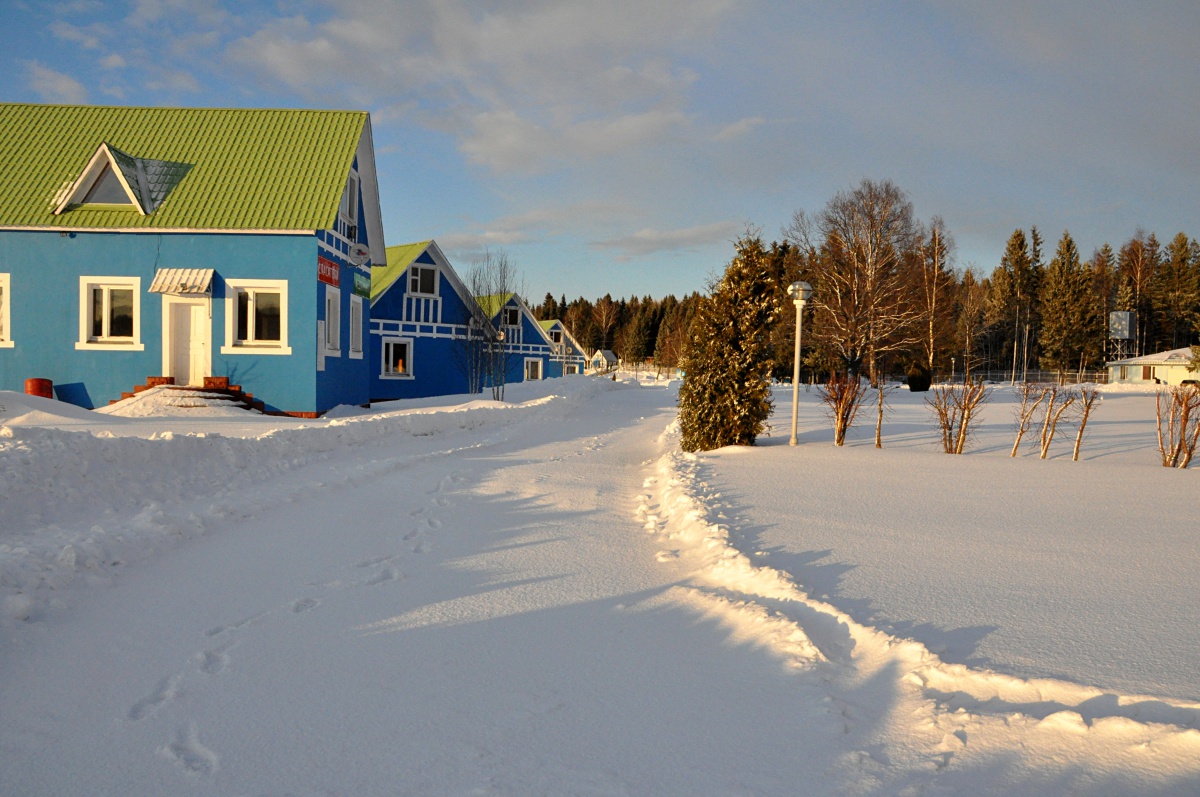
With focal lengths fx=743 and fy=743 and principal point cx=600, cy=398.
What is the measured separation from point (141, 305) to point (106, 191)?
3097mm

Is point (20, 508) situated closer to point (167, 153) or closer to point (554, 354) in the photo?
point (167, 153)

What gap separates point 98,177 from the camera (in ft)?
60.8

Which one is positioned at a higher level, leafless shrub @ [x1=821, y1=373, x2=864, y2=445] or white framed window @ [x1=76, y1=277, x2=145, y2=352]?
white framed window @ [x1=76, y1=277, x2=145, y2=352]

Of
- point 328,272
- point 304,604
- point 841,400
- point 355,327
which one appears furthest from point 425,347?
point 304,604

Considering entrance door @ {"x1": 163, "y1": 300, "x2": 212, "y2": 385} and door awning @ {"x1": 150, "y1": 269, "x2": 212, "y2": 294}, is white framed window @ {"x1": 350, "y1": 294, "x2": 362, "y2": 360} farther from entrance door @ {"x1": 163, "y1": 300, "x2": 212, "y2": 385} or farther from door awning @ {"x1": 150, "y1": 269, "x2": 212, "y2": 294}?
door awning @ {"x1": 150, "y1": 269, "x2": 212, "y2": 294}

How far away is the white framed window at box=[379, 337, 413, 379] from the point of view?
29.1 metres

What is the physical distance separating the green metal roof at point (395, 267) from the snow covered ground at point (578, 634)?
20.2m

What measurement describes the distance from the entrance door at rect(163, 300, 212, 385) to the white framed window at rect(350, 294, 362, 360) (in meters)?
4.07

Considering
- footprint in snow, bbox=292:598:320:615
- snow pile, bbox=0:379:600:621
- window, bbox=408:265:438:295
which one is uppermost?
window, bbox=408:265:438:295

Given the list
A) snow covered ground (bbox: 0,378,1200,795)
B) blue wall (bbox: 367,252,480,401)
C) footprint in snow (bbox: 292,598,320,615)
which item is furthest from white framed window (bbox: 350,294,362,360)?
footprint in snow (bbox: 292,598,320,615)

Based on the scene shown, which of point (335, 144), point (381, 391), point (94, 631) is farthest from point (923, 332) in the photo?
point (94, 631)

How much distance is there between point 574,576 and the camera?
234 inches

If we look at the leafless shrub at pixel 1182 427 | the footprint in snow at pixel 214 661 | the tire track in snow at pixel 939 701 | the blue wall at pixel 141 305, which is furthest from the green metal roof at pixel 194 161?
the leafless shrub at pixel 1182 427

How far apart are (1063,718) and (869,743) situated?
3.00 feet
